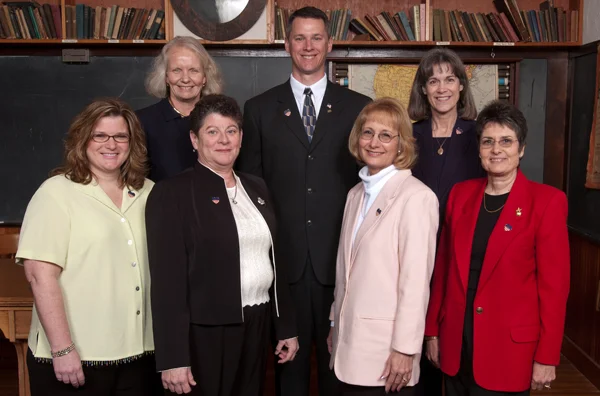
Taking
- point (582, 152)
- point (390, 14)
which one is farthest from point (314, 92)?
point (582, 152)

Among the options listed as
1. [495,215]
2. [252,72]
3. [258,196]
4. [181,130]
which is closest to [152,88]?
[181,130]

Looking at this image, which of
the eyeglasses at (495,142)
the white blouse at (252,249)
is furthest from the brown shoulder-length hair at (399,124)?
the white blouse at (252,249)

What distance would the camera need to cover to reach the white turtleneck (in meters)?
2.13

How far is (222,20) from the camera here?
4.65 metres

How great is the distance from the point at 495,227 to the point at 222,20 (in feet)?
10.7

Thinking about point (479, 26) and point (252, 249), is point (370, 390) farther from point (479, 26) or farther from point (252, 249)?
point (479, 26)

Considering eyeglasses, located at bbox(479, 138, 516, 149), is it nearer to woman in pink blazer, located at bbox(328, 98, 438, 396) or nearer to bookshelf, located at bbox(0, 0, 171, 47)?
woman in pink blazer, located at bbox(328, 98, 438, 396)

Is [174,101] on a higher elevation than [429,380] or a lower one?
higher

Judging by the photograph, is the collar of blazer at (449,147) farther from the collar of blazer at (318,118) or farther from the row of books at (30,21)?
the row of books at (30,21)

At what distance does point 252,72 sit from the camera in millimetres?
4828

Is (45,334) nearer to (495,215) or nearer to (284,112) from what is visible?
(284,112)

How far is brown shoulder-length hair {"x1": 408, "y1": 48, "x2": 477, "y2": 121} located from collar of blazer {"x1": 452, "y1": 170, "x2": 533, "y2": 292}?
2.18ft

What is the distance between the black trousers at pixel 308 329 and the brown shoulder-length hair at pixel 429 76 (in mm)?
883

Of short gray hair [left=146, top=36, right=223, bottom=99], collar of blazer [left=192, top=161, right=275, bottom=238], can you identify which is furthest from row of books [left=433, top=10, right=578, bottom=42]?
collar of blazer [left=192, top=161, right=275, bottom=238]
